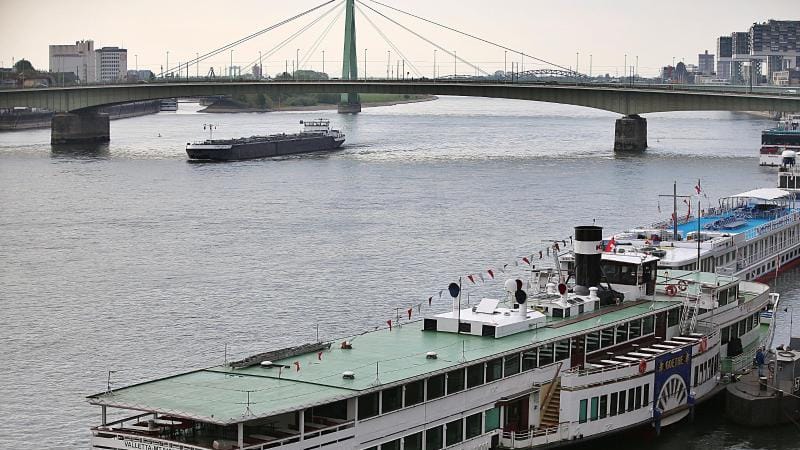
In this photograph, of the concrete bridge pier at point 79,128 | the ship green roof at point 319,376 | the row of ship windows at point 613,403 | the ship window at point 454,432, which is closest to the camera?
the ship green roof at point 319,376

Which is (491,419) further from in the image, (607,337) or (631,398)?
(607,337)

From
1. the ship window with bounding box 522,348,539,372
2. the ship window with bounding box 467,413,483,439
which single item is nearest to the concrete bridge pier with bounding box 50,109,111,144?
the ship window with bounding box 522,348,539,372

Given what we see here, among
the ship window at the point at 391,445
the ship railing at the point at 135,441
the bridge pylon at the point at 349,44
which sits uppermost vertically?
the bridge pylon at the point at 349,44

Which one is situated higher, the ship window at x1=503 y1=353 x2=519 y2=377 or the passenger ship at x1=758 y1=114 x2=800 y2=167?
the passenger ship at x1=758 y1=114 x2=800 y2=167

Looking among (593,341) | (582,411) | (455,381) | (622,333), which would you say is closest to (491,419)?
(455,381)

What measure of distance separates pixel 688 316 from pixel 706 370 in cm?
119

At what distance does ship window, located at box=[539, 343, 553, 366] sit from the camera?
25.6 meters

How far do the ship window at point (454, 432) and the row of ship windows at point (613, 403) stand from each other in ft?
9.38

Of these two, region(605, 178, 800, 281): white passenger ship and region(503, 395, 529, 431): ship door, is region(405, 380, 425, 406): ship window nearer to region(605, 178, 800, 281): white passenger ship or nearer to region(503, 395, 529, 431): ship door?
region(503, 395, 529, 431): ship door

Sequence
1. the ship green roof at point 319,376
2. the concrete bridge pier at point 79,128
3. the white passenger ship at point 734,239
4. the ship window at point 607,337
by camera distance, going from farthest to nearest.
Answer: the concrete bridge pier at point 79,128
the white passenger ship at point 734,239
the ship window at point 607,337
the ship green roof at point 319,376

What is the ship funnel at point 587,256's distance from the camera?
1137 inches

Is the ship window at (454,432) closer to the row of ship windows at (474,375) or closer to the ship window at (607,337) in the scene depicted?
the row of ship windows at (474,375)

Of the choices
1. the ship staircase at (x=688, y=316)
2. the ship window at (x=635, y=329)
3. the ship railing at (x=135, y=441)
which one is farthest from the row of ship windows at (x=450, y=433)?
the ship staircase at (x=688, y=316)

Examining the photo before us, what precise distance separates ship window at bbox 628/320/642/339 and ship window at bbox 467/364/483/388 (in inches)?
199
